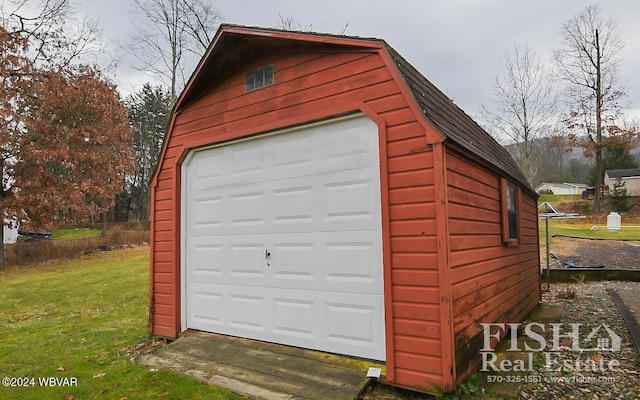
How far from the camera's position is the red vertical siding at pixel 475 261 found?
10.6 feet

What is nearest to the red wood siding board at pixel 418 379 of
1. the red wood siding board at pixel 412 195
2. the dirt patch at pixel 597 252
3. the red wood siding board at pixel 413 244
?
the red wood siding board at pixel 413 244

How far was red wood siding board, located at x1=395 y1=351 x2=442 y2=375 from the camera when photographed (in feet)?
9.95

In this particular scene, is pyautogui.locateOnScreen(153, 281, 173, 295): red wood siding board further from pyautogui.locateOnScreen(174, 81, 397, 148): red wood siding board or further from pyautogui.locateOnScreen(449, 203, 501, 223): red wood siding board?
pyautogui.locateOnScreen(449, 203, 501, 223): red wood siding board

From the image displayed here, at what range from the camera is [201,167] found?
5.08 meters

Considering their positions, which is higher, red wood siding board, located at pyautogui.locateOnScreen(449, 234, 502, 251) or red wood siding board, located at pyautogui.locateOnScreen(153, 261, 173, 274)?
red wood siding board, located at pyautogui.locateOnScreen(449, 234, 502, 251)

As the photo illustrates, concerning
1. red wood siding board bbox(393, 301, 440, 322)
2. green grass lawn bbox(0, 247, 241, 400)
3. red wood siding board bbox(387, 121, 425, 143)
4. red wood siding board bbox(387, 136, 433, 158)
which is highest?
red wood siding board bbox(387, 121, 425, 143)

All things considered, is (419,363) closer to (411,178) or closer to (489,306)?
(489,306)

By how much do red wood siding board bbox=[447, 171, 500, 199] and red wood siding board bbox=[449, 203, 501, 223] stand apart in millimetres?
175

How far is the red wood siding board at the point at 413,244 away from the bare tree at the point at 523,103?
2257 cm

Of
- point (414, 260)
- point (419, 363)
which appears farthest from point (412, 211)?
point (419, 363)

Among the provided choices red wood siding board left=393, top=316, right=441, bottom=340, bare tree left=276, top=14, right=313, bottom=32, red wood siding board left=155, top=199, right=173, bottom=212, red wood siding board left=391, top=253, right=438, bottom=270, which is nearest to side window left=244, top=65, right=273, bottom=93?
red wood siding board left=155, top=199, right=173, bottom=212

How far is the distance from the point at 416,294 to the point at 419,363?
22.0 inches

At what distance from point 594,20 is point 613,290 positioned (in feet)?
84.6

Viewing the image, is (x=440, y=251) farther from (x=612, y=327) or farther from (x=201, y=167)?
(x=612, y=327)
